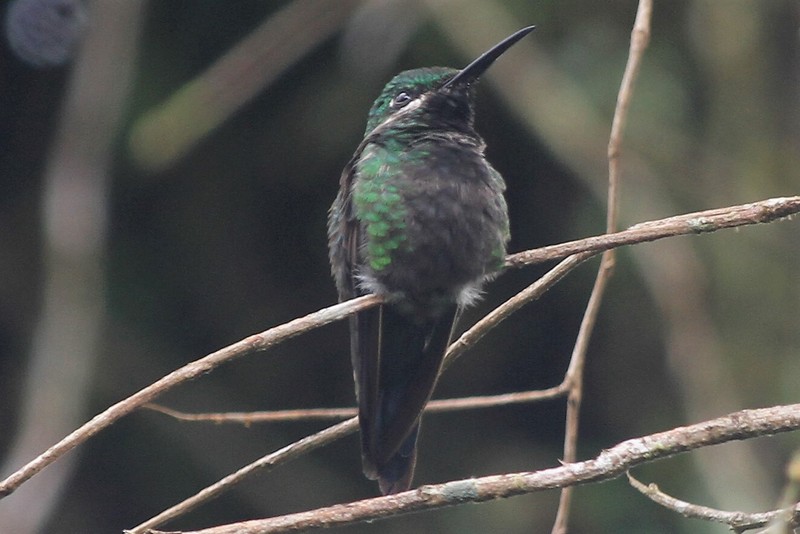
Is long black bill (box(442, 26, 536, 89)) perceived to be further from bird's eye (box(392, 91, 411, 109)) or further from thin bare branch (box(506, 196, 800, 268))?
thin bare branch (box(506, 196, 800, 268))

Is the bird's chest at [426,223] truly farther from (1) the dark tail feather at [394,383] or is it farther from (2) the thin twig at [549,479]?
(2) the thin twig at [549,479]

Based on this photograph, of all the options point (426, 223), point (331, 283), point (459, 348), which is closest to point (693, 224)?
point (459, 348)

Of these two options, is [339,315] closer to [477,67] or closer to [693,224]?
[693,224]

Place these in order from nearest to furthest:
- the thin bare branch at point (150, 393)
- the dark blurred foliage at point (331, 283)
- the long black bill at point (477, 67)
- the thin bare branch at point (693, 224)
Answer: the thin bare branch at point (150, 393) → the thin bare branch at point (693, 224) → the long black bill at point (477, 67) → the dark blurred foliage at point (331, 283)

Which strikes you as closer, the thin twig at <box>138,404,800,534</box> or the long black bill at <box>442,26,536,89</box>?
the thin twig at <box>138,404,800,534</box>

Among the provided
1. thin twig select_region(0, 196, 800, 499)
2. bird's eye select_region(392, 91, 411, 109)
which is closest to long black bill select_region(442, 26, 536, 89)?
bird's eye select_region(392, 91, 411, 109)

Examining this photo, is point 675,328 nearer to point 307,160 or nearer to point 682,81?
point 682,81

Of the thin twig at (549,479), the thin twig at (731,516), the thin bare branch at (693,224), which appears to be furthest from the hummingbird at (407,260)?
the thin twig at (731,516)
